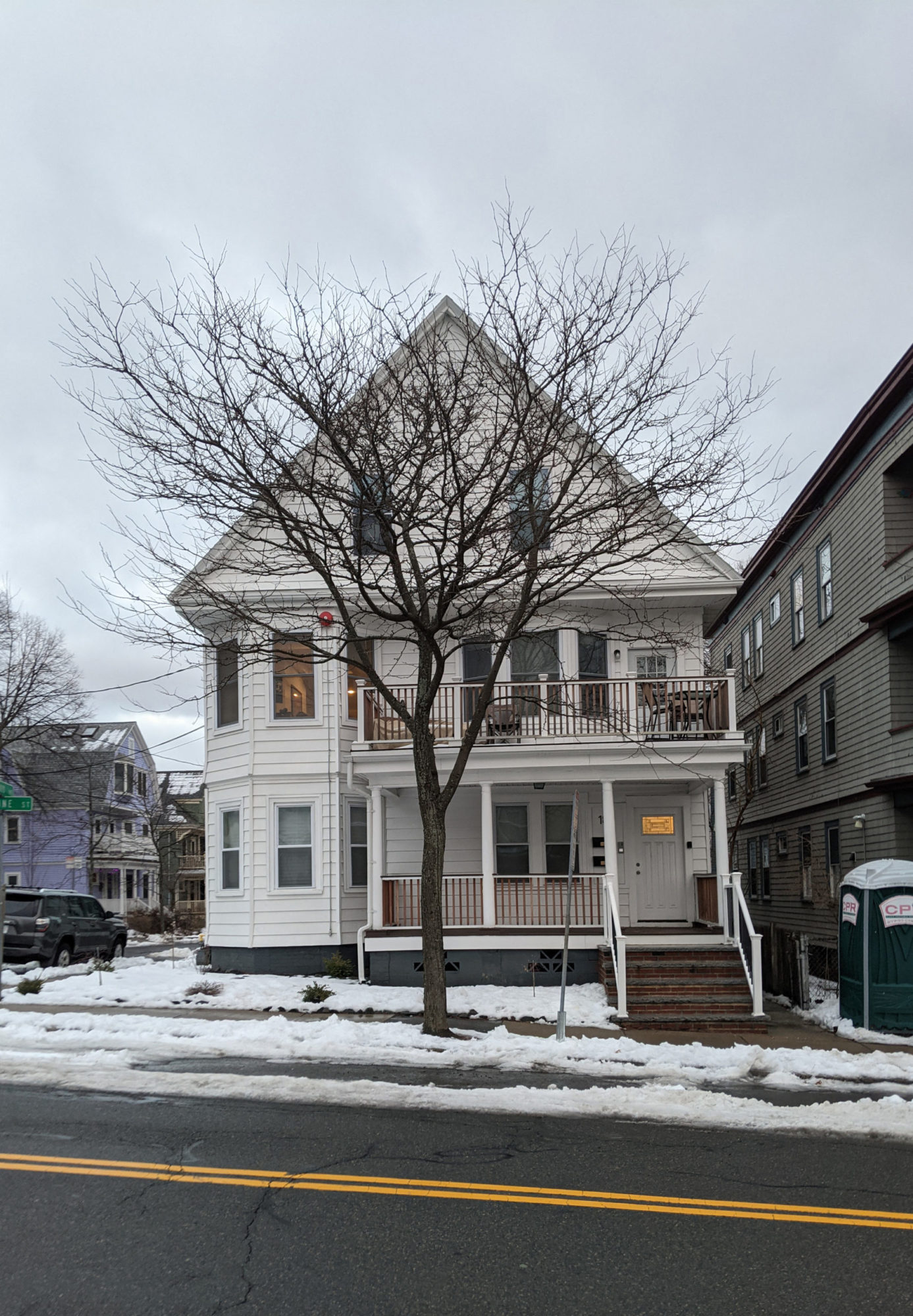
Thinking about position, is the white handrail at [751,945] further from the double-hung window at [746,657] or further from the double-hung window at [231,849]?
the double-hung window at [746,657]

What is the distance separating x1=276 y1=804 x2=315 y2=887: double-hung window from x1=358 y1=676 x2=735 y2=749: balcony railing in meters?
2.20

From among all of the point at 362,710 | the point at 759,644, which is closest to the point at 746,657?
the point at 759,644

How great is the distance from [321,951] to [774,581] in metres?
14.8

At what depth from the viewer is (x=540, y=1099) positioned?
28.9ft

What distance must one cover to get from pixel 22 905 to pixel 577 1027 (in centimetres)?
1188

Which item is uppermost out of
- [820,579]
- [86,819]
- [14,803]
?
[820,579]

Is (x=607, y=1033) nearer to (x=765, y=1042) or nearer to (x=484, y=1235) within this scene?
(x=765, y=1042)

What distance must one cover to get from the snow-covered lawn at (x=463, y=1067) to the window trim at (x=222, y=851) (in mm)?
5485

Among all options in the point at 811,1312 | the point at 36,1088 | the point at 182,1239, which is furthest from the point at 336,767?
the point at 811,1312

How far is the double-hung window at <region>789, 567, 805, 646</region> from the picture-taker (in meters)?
24.3

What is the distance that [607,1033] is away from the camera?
13109 millimetres

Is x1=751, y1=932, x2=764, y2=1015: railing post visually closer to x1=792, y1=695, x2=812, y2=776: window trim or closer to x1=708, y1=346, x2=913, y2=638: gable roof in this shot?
x1=708, y1=346, x2=913, y2=638: gable roof

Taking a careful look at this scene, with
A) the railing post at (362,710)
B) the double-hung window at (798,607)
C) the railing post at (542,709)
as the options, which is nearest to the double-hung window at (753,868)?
the double-hung window at (798,607)

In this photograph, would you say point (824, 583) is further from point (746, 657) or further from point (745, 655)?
point (745, 655)
